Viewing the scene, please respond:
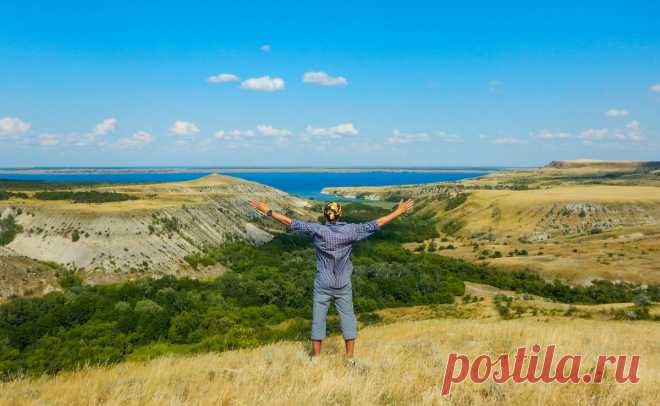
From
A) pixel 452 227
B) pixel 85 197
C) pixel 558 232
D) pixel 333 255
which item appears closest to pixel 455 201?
pixel 452 227

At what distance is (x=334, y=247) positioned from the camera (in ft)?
26.0

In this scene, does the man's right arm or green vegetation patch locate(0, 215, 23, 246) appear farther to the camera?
green vegetation patch locate(0, 215, 23, 246)

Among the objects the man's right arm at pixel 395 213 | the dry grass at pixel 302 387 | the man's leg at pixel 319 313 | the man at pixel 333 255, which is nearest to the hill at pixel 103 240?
the dry grass at pixel 302 387

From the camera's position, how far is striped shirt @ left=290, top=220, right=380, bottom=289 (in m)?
7.90

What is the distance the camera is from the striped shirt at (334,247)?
25.9 ft

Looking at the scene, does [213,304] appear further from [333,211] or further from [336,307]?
[333,211]

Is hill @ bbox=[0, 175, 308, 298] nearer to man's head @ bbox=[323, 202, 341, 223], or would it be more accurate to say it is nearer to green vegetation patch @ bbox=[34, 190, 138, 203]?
green vegetation patch @ bbox=[34, 190, 138, 203]

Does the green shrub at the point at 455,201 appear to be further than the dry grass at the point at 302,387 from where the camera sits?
Yes

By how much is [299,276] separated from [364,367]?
63073 mm

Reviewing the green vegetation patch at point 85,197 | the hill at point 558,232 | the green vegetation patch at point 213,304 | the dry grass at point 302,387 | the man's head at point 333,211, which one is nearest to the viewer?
the dry grass at point 302,387

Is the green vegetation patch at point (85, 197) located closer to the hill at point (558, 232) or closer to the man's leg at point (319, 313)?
the hill at point (558, 232)

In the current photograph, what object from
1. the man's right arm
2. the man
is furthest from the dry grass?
the man's right arm

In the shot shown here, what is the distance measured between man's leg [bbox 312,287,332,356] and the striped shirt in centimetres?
21

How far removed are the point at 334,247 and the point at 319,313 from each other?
1.39 m
